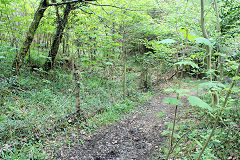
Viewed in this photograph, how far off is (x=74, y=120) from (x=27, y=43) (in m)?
3.65

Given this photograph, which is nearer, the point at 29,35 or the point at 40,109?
the point at 40,109

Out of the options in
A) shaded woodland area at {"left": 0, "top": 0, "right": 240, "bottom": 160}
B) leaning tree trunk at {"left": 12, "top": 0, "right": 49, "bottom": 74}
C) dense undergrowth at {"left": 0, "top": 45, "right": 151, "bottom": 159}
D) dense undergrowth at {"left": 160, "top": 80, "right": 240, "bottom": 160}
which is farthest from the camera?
leaning tree trunk at {"left": 12, "top": 0, "right": 49, "bottom": 74}

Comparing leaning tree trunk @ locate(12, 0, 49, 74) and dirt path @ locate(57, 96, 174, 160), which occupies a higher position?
leaning tree trunk @ locate(12, 0, 49, 74)

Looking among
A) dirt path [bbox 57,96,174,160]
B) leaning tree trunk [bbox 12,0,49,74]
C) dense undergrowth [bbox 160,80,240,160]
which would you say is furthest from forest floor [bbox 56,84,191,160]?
leaning tree trunk [bbox 12,0,49,74]

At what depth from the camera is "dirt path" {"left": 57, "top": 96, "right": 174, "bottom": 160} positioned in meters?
3.51

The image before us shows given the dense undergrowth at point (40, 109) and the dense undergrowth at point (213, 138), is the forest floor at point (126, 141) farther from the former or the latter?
the dense undergrowth at point (213, 138)

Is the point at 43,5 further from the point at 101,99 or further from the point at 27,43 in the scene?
the point at 101,99

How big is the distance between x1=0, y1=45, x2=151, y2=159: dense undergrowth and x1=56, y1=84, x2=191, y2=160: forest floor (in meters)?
0.34

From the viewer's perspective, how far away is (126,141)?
416 centimetres

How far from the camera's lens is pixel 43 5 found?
204 inches

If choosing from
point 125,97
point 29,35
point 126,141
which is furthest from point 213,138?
point 29,35

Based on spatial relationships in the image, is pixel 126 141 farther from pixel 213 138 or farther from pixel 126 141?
pixel 213 138

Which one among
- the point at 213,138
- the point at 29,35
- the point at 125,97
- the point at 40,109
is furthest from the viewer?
the point at 125,97

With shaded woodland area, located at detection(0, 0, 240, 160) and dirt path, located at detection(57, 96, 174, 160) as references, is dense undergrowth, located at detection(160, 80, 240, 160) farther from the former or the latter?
dirt path, located at detection(57, 96, 174, 160)
